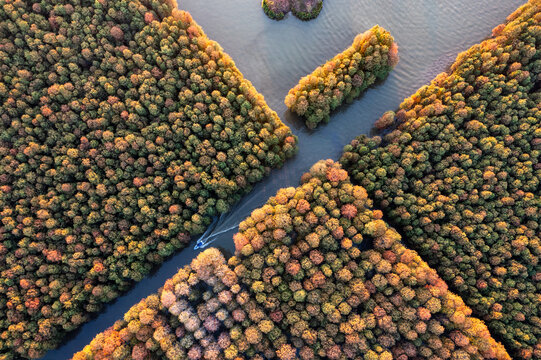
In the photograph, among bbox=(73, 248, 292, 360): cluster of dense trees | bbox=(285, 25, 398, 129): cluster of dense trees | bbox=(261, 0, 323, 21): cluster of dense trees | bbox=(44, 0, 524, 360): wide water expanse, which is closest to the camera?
bbox=(73, 248, 292, 360): cluster of dense trees

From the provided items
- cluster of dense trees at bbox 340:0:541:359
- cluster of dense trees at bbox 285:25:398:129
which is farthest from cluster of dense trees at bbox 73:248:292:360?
cluster of dense trees at bbox 285:25:398:129

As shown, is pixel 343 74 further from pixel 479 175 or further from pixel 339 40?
pixel 479 175

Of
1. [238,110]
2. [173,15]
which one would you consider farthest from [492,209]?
[173,15]

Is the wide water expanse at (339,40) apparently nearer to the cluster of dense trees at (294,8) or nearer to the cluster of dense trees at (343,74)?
the cluster of dense trees at (294,8)

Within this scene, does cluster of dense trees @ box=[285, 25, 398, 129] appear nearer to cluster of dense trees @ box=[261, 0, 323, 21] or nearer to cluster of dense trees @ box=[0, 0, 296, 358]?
cluster of dense trees @ box=[0, 0, 296, 358]

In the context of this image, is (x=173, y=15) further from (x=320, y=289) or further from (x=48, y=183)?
(x=320, y=289)
